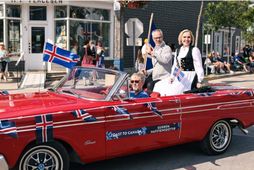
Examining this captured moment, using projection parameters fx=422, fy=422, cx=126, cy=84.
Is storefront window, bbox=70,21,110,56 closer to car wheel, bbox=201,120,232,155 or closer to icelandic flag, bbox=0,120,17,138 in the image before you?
car wheel, bbox=201,120,232,155

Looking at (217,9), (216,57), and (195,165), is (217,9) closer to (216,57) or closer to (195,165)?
(216,57)

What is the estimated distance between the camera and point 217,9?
2492 cm

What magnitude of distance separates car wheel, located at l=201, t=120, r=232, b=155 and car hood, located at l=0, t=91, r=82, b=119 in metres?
2.17

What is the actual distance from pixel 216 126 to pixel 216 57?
63.5 ft

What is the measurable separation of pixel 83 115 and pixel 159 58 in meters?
2.38

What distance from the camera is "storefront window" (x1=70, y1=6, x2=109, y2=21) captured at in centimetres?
2109

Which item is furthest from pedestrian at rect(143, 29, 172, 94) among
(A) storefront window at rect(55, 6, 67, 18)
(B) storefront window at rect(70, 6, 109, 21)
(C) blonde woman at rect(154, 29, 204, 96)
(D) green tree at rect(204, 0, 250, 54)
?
(D) green tree at rect(204, 0, 250, 54)

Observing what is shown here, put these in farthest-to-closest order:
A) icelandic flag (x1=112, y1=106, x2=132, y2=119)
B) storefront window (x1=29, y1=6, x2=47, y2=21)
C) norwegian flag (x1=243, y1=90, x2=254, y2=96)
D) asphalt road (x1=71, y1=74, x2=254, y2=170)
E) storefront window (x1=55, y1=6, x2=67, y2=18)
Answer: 1. storefront window (x1=55, y1=6, x2=67, y2=18)
2. storefront window (x1=29, y1=6, x2=47, y2=21)
3. norwegian flag (x1=243, y1=90, x2=254, y2=96)
4. asphalt road (x1=71, y1=74, x2=254, y2=170)
5. icelandic flag (x1=112, y1=106, x2=132, y2=119)

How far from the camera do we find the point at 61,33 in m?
21.0

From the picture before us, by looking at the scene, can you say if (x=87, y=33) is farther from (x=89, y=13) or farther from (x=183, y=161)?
(x=183, y=161)

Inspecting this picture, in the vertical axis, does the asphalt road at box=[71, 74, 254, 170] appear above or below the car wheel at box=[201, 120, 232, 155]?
below

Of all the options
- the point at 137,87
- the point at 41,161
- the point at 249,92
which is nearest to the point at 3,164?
the point at 41,161

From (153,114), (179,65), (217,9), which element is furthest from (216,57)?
(153,114)

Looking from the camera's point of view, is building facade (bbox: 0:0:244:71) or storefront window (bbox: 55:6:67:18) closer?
building facade (bbox: 0:0:244:71)
